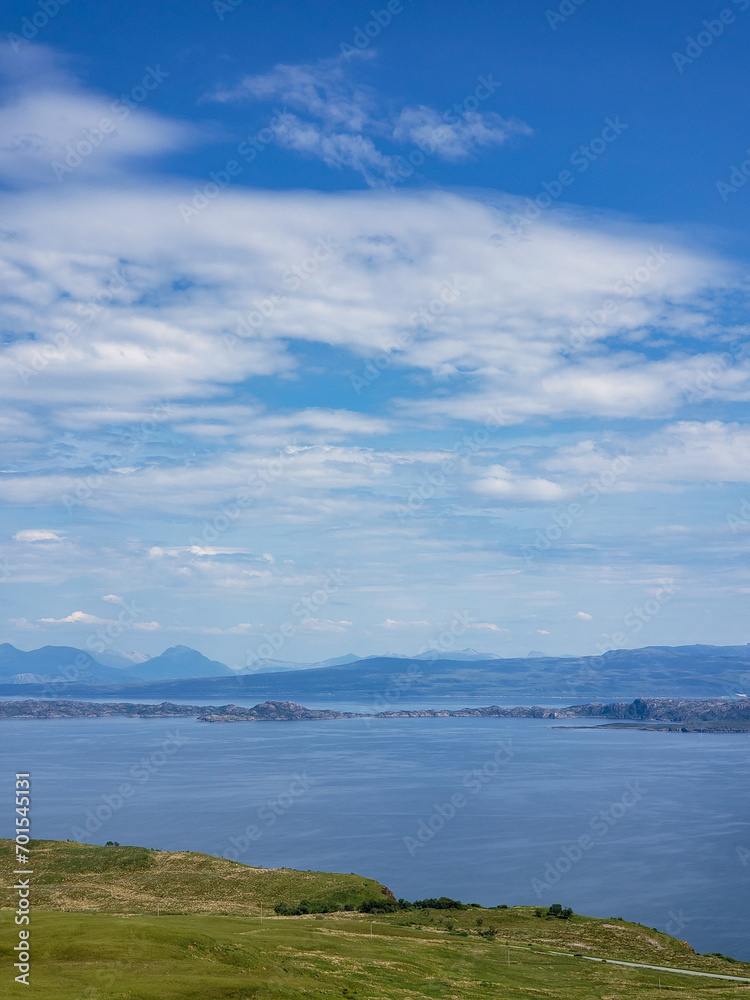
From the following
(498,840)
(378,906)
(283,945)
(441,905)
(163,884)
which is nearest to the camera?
(283,945)

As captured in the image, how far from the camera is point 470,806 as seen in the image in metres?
186

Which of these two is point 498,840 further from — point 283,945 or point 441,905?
point 283,945

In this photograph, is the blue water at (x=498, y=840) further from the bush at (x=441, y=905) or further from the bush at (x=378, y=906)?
the bush at (x=378, y=906)

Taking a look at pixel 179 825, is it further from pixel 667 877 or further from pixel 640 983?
pixel 640 983

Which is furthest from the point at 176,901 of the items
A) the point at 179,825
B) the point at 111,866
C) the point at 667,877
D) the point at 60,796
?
Result: the point at 60,796

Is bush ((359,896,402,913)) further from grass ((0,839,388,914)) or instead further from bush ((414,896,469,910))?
bush ((414,896,469,910))

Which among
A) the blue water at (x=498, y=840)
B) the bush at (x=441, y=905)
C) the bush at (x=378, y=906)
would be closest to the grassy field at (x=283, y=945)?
the bush at (x=378, y=906)

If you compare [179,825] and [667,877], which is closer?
[667,877]

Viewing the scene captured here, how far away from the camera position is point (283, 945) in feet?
157

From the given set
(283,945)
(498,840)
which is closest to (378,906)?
(283,945)

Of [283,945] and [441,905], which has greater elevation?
[283,945]

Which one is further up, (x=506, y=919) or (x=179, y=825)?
(x=506, y=919)

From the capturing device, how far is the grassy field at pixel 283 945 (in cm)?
3688

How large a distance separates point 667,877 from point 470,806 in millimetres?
70123
